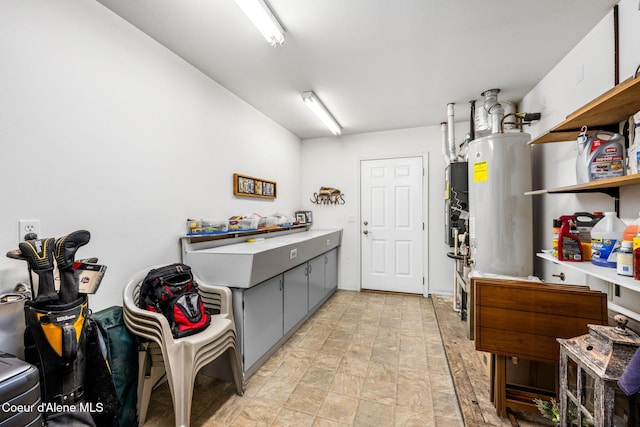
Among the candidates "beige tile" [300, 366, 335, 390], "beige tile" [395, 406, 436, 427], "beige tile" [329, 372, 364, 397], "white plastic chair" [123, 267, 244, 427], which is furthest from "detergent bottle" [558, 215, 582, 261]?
"white plastic chair" [123, 267, 244, 427]

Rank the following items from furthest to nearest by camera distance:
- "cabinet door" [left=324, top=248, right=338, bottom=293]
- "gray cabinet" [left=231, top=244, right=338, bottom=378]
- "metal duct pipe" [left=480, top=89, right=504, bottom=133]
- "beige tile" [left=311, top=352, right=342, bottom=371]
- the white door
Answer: the white door, "cabinet door" [left=324, top=248, right=338, bottom=293], "metal duct pipe" [left=480, top=89, right=504, bottom=133], "beige tile" [left=311, top=352, right=342, bottom=371], "gray cabinet" [left=231, top=244, right=338, bottom=378]

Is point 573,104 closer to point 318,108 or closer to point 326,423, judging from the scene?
point 318,108

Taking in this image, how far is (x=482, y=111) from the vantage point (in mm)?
2781

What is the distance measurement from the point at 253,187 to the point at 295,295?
1.34m

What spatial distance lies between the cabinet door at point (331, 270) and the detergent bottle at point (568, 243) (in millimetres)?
2552

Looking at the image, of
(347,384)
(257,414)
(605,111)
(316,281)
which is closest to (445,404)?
(347,384)

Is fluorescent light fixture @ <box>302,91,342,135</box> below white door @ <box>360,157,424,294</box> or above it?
above

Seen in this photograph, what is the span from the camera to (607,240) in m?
1.38

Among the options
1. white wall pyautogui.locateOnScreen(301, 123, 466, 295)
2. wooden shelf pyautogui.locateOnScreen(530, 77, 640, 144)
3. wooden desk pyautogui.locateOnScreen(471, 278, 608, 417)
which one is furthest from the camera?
white wall pyautogui.locateOnScreen(301, 123, 466, 295)

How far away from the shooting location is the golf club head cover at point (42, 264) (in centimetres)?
114

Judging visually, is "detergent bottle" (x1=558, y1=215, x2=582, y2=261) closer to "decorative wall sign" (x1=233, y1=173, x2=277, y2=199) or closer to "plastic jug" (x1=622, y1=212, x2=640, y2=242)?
"plastic jug" (x1=622, y1=212, x2=640, y2=242)

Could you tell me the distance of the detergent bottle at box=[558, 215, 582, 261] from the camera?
1553 millimetres

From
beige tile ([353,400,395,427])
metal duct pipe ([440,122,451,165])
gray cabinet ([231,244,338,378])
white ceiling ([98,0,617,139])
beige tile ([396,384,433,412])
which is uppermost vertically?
white ceiling ([98,0,617,139])

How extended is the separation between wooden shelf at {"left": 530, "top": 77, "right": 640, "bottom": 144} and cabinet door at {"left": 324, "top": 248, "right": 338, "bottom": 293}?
2.75 metres
